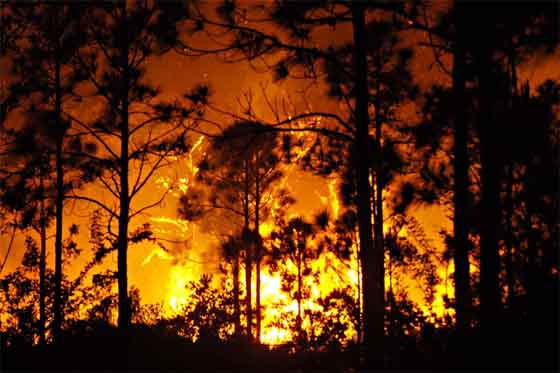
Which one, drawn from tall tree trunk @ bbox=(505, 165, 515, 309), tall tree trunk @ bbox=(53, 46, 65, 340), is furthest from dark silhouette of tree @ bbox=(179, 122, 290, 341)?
tall tree trunk @ bbox=(505, 165, 515, 309)

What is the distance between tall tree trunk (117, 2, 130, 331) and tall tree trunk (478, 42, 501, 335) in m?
7.87

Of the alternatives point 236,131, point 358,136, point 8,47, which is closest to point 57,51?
point 8,47

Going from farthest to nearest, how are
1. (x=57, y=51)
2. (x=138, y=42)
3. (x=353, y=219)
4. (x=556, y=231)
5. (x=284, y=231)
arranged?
(x=284, y=231)
(x=353, y=219)
(x=57, y=51)
(x=138, y=42)
(x=556, y=231)

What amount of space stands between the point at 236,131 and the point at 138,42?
5806mm

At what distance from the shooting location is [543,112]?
10594 millimetres

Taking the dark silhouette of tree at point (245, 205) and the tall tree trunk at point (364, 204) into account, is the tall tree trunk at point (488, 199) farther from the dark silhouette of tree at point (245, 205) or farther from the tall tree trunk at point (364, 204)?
the dark silhouette of tree at point (245, 205)

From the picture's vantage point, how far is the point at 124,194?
1248 cm

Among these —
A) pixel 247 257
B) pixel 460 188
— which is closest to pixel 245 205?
pixel 247 257

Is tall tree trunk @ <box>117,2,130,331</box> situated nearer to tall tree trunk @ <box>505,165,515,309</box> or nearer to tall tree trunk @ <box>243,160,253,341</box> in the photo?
tall tree trunk @ <box>243,160,253,341</box>

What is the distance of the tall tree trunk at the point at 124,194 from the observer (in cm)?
1216

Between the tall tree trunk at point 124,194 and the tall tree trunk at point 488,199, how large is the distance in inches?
310

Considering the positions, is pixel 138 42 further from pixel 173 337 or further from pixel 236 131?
pixel 173 337

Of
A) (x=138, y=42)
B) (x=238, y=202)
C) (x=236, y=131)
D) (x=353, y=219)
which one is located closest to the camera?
(x=236, y=131)

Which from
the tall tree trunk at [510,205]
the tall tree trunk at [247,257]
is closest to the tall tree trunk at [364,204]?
the tall tree trunk at [510,205]
